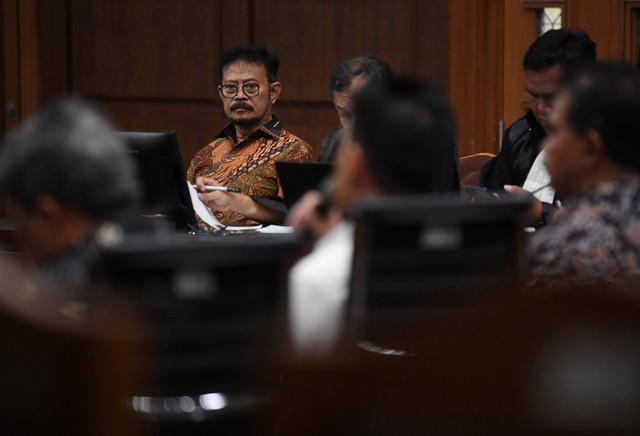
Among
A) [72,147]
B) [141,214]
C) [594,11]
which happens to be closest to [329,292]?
[72,147]

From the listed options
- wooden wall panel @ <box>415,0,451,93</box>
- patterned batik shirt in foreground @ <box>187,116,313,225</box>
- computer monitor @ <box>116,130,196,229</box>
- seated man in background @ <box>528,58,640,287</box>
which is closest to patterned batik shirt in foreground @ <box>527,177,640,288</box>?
seated man in background @ <box>528,58,640,287</box>

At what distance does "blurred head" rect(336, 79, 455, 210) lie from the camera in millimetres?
1405

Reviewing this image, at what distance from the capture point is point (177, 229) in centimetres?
264

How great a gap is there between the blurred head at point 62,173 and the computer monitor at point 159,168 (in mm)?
1197

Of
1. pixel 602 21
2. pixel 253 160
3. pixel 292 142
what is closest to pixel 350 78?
pixel 292 142

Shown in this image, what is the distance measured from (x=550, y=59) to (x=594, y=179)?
4.16 feet

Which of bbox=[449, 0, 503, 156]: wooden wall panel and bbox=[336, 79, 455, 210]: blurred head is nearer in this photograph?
bbox=[336, 79, 455, 210]: blurred head

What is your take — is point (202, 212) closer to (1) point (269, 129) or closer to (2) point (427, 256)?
(1) point (269, 129)

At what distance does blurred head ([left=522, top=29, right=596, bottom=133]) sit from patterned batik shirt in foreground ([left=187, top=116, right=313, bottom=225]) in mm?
868

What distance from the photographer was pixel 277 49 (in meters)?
4.46

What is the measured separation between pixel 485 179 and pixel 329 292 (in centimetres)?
171

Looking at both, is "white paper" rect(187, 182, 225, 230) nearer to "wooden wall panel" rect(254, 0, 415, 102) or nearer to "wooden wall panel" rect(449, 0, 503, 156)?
"wooden wall panel" rect(449, 0, 503, 156)

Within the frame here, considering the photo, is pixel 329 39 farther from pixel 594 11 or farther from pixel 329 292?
pixel 329 292

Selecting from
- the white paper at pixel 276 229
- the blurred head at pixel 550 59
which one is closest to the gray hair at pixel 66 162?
the white paper at pixel 276 229
